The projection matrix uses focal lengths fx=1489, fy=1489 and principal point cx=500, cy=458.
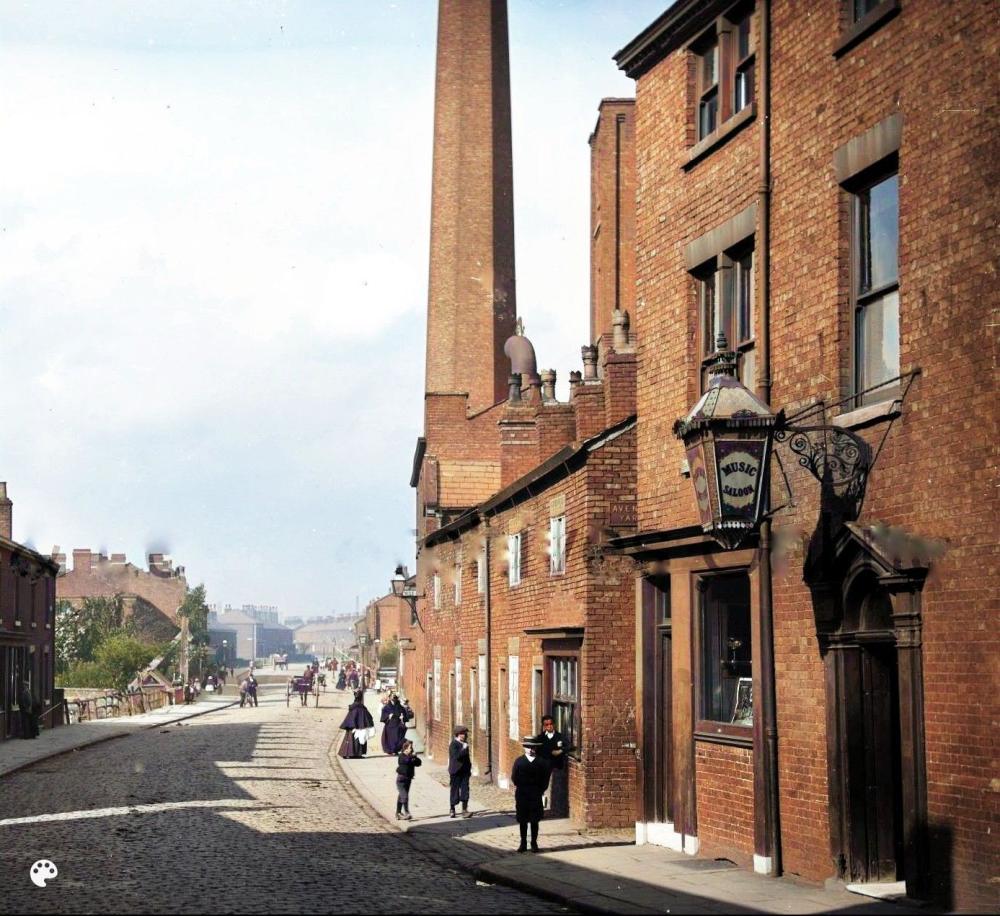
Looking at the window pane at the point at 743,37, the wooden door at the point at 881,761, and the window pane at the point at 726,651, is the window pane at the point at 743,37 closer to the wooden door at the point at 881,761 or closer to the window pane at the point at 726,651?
the window pane at the point at 726,651

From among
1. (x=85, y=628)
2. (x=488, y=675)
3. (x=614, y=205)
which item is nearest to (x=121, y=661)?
(x=85, y=628)

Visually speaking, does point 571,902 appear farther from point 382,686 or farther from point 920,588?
point 382,686

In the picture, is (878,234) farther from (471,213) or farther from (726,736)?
(471,213)

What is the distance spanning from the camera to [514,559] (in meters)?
25.0

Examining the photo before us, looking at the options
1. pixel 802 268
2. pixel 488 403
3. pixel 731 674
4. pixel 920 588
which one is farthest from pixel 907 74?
pixel 488 403

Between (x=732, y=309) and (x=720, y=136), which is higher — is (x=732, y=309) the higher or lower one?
the lower one

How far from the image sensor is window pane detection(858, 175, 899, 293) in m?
12.6

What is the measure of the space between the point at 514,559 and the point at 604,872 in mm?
10689

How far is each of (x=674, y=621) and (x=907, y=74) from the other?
6.69 meters

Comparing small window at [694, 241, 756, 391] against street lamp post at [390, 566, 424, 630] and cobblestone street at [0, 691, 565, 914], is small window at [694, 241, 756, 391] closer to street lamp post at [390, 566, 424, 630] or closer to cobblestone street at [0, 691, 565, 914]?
cobblestone street at [0, 691, 565, 914]

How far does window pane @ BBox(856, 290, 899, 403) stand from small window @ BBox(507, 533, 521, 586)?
12014mm

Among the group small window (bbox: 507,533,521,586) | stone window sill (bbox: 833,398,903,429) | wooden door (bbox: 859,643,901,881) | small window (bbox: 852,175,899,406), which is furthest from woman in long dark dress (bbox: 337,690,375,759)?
small window (bbox: 852,175,899,406)

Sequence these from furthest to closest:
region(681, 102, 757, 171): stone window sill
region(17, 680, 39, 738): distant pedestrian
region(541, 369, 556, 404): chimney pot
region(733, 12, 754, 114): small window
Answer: region(17, 680, 39, 738): distant pedestrian → region(541, 369, 556, 404): chimney pot → region(733, 12, 754, 114): small window → region(681, 102, 757, 171): stone window sill

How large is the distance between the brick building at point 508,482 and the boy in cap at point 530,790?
5.77 ft
